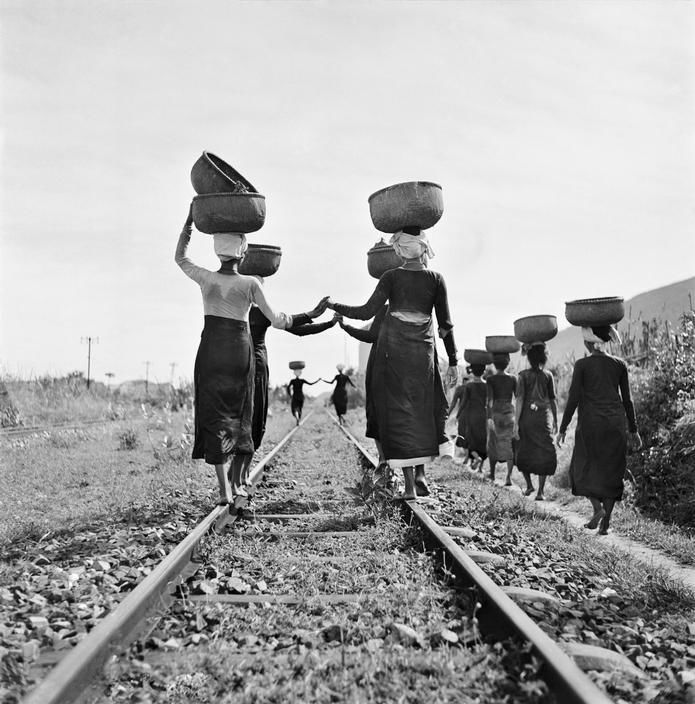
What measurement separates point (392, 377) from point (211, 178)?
2368 mm

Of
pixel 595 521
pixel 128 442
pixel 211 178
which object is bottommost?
pixel 595 521

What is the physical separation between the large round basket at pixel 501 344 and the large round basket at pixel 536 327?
1.63m

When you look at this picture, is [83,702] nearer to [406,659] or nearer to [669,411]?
[406,659]

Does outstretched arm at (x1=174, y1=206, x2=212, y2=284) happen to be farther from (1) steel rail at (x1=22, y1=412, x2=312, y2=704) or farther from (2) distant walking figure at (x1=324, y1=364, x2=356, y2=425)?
(2) distant walking figure at (x1=324, y1=364, x2=356, y2=425)

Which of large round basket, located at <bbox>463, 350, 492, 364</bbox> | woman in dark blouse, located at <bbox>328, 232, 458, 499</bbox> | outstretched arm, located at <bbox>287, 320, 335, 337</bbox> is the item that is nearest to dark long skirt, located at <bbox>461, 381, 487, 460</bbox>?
large round basket, located at <bbox>463, 350, 492, 364</bbox>

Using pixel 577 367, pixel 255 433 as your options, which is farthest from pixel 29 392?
pixel 577 367

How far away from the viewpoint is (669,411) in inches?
381

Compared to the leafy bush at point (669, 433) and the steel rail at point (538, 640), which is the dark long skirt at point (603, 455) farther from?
the steel rail at point (538, 640)

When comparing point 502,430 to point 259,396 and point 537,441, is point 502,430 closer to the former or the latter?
point 537,441

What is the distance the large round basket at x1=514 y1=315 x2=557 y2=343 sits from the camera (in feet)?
29.5

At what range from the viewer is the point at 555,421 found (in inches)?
386

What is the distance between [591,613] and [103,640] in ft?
7.81

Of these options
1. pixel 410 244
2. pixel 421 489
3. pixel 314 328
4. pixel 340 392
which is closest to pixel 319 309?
pixel 314 328

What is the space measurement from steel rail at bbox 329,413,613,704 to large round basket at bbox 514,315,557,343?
4935mm
